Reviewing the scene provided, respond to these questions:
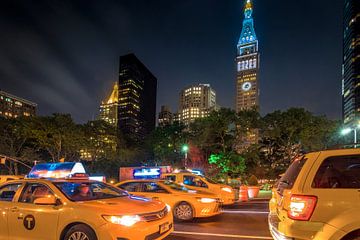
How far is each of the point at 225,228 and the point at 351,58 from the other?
145 m

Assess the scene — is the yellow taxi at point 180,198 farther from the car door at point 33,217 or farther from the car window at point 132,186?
the car door at point 33,217

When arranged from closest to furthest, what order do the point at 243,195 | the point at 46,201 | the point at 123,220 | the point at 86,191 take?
the point at 123,220 < the point at 46,201 < the point at 86,191 < the point at 243,195

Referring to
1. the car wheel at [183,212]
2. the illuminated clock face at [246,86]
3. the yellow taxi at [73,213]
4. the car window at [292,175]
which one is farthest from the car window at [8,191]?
the illuminated clock face at [246,86]

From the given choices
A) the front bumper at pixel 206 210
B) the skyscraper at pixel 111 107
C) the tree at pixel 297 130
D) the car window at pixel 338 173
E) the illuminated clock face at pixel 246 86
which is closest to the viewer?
the car window at pixel 338 173

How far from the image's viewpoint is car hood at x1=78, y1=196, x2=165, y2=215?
596 cm

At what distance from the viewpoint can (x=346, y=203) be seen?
162 inches

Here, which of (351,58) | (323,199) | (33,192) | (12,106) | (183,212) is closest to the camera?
(323,199)

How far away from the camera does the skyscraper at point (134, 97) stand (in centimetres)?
16238

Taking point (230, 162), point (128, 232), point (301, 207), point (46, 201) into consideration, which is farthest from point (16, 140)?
point (301, 207)

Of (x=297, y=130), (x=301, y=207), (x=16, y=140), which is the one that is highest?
(x=297, y=130)

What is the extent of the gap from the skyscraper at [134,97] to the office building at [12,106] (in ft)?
143

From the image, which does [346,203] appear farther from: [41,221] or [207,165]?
[207,165]

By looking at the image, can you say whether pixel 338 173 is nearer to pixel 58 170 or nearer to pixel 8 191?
pixel 8 191

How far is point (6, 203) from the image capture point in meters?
6.79
